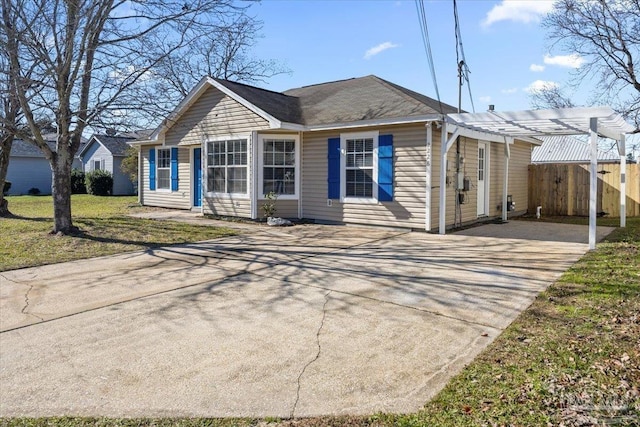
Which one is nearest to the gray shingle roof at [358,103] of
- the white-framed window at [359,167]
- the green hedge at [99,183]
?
the white-framed window at [359,167]

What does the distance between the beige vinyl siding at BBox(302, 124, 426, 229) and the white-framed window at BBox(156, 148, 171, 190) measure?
630 cm

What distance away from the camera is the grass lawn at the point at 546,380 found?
2705mm

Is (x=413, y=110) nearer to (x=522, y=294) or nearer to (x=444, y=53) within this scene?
(x=444, y=53)

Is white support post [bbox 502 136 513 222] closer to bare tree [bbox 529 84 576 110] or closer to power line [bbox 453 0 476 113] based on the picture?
power line [bbox 453 0 476 113]

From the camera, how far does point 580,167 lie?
49.9 feet

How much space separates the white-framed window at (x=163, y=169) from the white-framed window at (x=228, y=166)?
3.13m

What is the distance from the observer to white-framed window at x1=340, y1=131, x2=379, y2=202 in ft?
36.7

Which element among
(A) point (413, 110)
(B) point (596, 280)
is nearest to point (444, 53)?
(A) point (413, 110)

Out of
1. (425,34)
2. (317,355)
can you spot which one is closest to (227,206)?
(425,34)

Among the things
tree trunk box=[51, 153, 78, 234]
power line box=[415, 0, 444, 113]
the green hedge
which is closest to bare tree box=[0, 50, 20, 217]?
tree trunk box=[51, 153, 78, 234]

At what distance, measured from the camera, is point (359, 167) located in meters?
11.5

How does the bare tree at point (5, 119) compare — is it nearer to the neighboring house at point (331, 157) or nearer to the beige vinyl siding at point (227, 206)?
the neighboring house at point (331, 157)

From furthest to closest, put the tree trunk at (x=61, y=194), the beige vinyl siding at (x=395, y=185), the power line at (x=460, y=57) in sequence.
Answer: the beige vinyl siding at (x=395, y=185)
the tree trunk at (x=61, y=194)
the power line at (x=460, y=57)

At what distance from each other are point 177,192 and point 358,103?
745 centimetres
